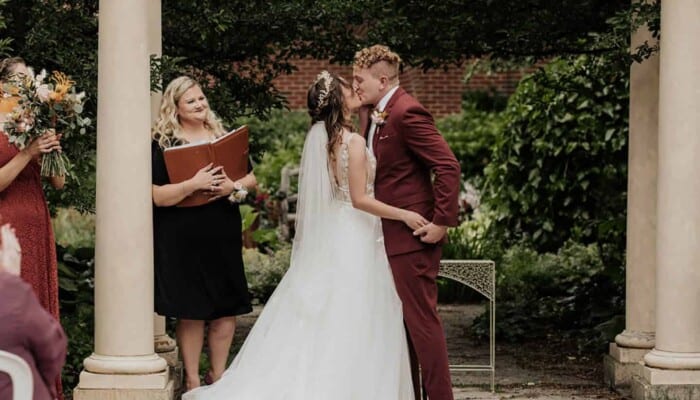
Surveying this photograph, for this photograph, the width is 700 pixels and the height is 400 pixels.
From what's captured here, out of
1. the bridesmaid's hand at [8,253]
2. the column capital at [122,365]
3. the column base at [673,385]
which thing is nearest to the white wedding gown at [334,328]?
the column capital at [122,365]

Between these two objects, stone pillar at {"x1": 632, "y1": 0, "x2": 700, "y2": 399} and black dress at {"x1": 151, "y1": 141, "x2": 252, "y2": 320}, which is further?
stone pillar at {"x1": 632, "y1": 0, "x2": 700, "y2": 399}

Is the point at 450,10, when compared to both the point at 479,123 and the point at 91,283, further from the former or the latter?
the point at 479,123

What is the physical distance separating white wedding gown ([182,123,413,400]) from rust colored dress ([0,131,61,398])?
102cm

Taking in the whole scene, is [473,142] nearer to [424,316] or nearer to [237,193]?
[237,193]

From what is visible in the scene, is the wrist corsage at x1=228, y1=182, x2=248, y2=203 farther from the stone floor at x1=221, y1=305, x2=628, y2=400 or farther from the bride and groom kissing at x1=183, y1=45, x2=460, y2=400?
the stone floor at x1=221, y1=305, x2=628, y2=400

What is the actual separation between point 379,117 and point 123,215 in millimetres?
1406

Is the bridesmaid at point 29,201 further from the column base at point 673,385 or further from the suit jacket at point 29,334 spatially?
the column base at point 673,385

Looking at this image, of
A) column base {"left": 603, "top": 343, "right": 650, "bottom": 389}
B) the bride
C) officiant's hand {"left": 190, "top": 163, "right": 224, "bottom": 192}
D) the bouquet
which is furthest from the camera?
column base {"left": 603, "top": 343, "right": 650, "bottom": 389}

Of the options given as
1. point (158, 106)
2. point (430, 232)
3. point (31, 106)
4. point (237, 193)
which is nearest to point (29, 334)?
point (31, 106)

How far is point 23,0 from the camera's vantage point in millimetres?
8664

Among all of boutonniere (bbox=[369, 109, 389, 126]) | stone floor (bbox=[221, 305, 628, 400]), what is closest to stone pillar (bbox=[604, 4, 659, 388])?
stone floor (bbox=[221, 305, 628, 400])

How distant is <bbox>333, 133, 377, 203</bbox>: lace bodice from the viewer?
7168 millimetres

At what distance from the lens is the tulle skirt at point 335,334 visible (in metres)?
7.13

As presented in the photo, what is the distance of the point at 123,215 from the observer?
7.28m
